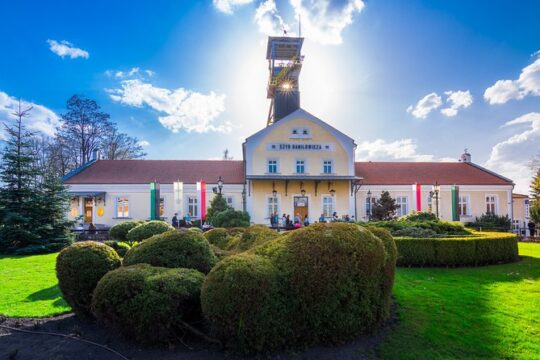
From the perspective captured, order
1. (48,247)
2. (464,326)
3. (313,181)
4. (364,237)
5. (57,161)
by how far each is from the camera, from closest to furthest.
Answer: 1. (364,237)
2. (464,326)
3. (48,247)
4. (313,181)
5. (57,161)

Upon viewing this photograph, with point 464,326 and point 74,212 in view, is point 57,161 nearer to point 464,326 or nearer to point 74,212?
point 74,212

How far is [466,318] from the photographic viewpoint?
5.54 metres

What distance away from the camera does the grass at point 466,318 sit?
14.7 feet

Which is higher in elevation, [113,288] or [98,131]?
[98,131]

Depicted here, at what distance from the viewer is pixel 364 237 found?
4.87 meters

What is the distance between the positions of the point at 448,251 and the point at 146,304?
976 cm

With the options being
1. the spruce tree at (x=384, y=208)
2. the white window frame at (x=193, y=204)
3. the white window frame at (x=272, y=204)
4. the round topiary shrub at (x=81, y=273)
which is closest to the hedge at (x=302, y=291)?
the round topiary shrub at (x=81, y=273)

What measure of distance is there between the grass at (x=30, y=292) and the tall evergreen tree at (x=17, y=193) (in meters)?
5.05

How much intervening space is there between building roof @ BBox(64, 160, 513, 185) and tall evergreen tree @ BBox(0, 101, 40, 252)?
9.50 meters

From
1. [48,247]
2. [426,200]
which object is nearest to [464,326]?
[48,247]

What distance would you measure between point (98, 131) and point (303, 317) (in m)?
39.0

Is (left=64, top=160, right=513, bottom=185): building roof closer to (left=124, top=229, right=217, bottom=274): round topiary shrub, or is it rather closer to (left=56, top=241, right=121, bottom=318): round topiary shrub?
(left=124, top=229, right=217, bottom=274): round topiary shrub

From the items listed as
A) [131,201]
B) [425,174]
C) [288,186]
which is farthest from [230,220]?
[425,174]

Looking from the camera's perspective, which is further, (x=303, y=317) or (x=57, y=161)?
(x=57, y=161)
